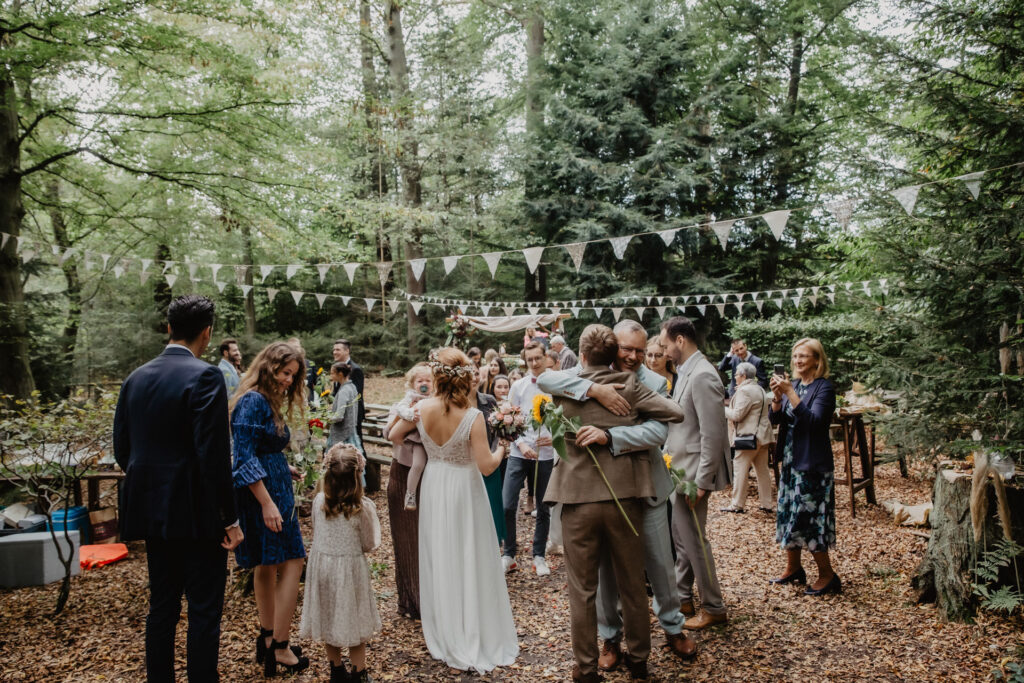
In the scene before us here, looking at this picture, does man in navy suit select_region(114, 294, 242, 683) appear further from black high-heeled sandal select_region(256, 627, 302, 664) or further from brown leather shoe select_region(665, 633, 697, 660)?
brown leather shoe select_region(665, 633, 697, 660)

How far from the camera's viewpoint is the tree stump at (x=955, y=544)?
3.52 meters

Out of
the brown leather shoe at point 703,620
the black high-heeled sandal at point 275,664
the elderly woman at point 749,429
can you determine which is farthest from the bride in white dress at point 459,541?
the elderly woman at point 749,429

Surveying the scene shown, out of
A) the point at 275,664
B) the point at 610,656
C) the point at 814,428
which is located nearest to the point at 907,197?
the point at 814,428

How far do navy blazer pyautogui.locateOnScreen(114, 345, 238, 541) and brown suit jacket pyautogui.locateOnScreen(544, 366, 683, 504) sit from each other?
1.54m

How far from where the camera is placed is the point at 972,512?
3.57m

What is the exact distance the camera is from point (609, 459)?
2834 millimetres

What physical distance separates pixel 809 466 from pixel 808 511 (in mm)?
314

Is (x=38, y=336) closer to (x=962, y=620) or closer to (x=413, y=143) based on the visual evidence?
(x=413, y=143)

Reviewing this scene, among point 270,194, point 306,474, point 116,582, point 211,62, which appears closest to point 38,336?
point 270,194

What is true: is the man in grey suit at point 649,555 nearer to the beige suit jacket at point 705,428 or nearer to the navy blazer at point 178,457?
the beige suit jacket at point 705,428

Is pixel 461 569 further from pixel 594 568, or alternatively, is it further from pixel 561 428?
pixel 561 428

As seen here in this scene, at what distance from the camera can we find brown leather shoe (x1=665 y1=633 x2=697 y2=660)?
3188 millimetres

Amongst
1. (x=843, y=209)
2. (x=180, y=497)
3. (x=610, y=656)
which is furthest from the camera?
(x=843, y=209)

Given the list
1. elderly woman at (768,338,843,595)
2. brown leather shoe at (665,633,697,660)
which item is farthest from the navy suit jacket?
brown leather shoe at (665,633,697,660)
